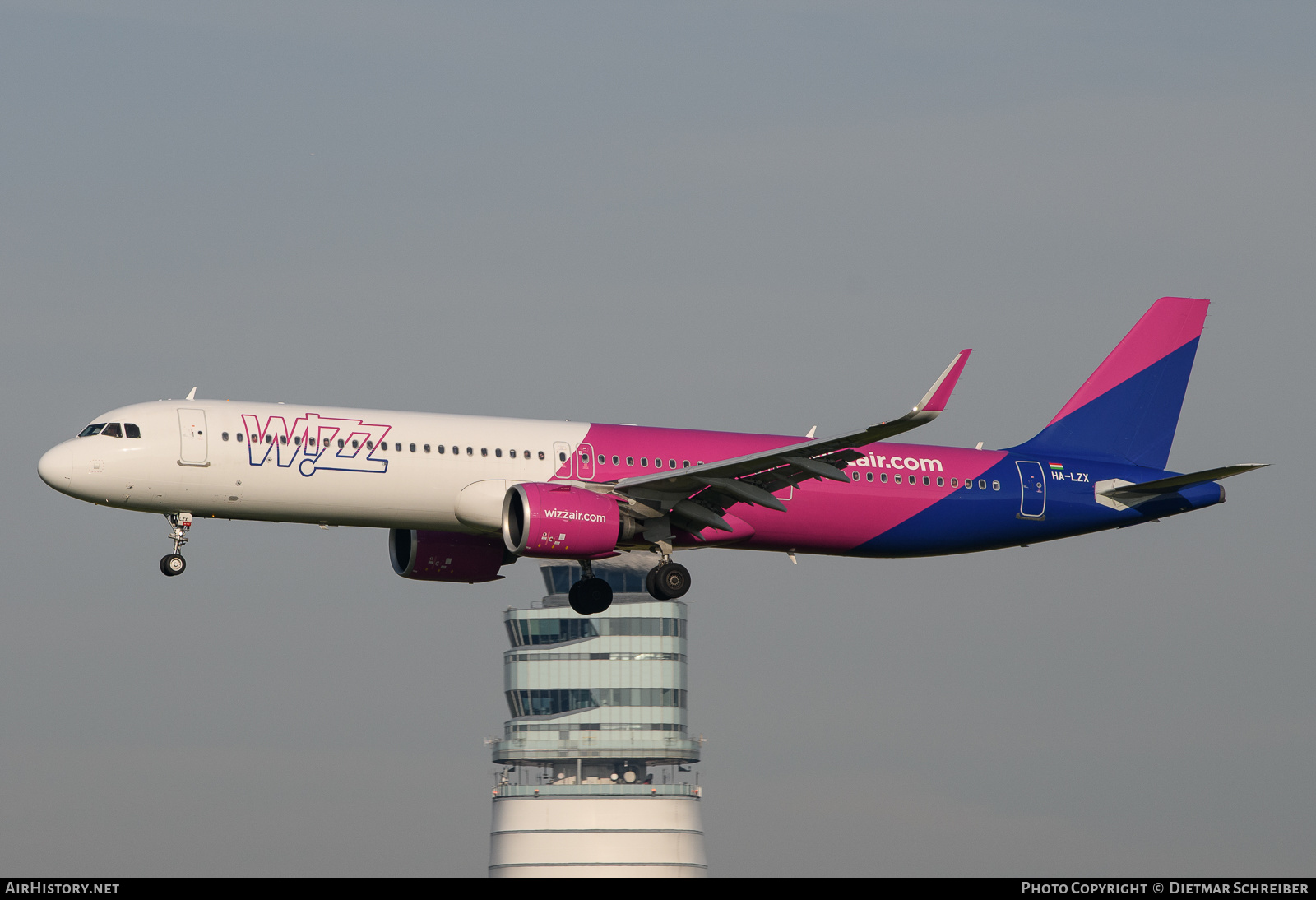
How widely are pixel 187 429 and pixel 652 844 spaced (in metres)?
81.3

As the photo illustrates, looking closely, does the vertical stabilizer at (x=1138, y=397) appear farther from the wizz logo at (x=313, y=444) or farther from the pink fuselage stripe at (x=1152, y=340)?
the wizz logo at (x=313, y=444)

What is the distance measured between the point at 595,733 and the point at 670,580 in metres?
80.7

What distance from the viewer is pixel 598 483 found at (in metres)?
43.8

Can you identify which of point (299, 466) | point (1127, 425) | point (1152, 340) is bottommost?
point (299, 466)

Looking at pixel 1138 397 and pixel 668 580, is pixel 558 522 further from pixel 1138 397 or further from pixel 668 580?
pixel 1138 397

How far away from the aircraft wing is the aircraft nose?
1261cm

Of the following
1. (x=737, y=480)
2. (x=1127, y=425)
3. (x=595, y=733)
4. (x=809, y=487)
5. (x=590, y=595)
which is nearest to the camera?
(x=737, y=480)

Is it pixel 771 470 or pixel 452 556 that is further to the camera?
pixel 452 556

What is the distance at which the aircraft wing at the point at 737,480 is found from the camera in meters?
41.3

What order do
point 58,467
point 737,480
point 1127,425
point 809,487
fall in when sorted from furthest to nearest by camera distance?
point 1127,425, point 809,487, point 737,480, point 58,467

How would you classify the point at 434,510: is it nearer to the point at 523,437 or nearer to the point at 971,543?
the point at 523,437

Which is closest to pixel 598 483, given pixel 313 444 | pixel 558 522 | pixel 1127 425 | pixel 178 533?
pixel 558 522

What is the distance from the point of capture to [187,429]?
4119 centimetres
